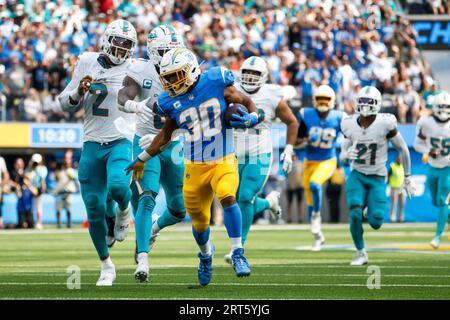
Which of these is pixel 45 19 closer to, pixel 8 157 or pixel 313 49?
pixel 8 157

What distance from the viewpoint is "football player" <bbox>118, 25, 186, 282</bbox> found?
28.9 ft

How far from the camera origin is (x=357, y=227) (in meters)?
11.5

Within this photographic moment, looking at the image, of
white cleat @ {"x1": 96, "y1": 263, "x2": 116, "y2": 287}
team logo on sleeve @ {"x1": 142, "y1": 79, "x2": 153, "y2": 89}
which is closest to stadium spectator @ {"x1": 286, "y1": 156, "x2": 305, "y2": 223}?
team logo on sleeve @ {"x1": 142, "y1": 79, "x2": 153, "y2": 89}

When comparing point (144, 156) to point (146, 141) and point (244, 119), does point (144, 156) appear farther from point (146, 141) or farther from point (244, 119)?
point (244, 119)

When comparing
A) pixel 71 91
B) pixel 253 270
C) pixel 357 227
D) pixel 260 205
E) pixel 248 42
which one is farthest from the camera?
pixel 248 42

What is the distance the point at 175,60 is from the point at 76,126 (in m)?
15.6

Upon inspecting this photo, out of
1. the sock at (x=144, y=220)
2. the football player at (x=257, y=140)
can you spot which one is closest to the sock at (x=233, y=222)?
the sock at (x=144, y=220)

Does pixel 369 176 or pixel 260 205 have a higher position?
pixel 369 176

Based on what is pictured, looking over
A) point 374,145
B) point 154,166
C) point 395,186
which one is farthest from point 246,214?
point 395,186

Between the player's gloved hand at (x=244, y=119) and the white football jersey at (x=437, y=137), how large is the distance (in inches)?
294

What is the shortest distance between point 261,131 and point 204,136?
329 centimetres

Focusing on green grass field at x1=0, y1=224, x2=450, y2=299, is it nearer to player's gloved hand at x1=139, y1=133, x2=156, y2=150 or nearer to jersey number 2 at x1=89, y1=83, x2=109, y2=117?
player's gloved hand at x1=139, y1=133, x2=156, y2=150

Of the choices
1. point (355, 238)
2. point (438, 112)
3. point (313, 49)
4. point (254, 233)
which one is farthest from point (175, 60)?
point (313, 49)

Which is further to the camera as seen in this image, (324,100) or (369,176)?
(324,100)
